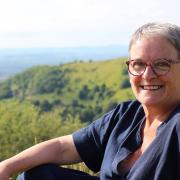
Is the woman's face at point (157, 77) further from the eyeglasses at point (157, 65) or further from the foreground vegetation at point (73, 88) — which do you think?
the foreground vegetation at point (73, 88)

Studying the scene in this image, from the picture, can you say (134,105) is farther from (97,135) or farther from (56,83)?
(56,83)

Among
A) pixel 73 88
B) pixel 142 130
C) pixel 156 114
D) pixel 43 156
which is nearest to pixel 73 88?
pixel 73 88

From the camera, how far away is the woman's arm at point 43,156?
11.4 feet

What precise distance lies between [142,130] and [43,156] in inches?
31.4

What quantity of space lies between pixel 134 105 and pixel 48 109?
3133 inches

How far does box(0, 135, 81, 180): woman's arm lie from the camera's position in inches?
137

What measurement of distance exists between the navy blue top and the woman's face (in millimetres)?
111

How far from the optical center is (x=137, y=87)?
304 centimetres

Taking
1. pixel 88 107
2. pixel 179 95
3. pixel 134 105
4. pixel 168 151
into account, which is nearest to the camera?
pixel 168 151

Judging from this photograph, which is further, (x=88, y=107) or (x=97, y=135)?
(x=88, y=107)

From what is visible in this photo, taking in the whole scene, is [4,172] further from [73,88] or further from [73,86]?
[73,86]

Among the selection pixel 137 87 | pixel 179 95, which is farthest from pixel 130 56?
pixel 179 95

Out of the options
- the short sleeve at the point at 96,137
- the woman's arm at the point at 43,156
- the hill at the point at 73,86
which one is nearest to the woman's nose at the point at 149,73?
the short sleeve at the point at 96,137

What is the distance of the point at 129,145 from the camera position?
3.07 metres
